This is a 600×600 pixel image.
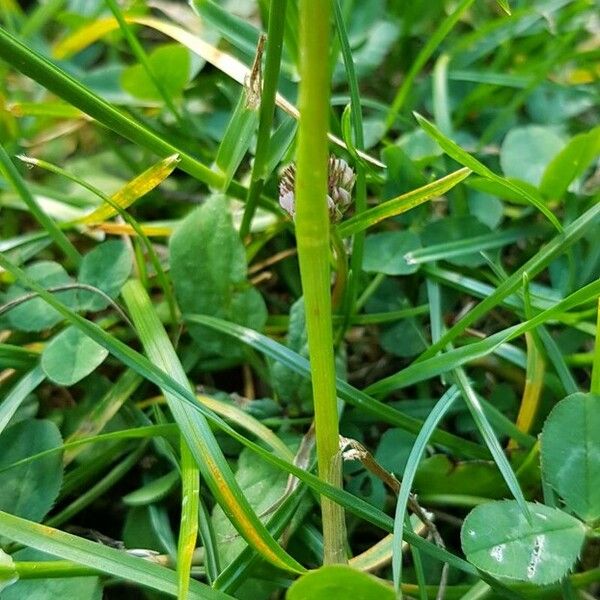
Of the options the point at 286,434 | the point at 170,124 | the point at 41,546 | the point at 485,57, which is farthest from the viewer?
the point at 485,57

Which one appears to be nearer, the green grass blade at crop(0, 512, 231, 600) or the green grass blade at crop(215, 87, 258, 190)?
the green grass blade at crop(0, 512, 231, 600)

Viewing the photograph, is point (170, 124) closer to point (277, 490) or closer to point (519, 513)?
point (277, 490)

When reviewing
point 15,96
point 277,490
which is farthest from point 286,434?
point 15,96

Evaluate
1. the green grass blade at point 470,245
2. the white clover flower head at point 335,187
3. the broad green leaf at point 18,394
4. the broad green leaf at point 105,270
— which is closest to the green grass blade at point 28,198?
the broad green leaf at point 105,270

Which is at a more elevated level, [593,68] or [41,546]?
[593,68]

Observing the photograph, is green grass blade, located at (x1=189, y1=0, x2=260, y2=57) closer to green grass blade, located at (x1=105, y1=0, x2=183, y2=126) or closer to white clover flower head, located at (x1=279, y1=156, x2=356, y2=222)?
green grass blade, located at (x1=105, y1=0, x2=183, y2=126)

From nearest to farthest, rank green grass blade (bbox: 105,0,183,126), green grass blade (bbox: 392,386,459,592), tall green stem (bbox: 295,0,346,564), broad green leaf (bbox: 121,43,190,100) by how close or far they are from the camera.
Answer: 1. tall green stem (bbox: 295,0,346,564)
2. green grass blade (bbox: 392,386,459,592)
3. green grass blade (bbox: 105,0,183,126)
4. broad green leaf (bbox: 121,43,190,100)

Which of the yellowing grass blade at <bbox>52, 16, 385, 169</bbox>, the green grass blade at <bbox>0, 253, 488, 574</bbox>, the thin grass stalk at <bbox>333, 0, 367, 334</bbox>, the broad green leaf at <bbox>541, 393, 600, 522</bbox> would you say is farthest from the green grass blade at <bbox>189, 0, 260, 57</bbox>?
the broad green leaf at <bbox>541, 393, 600, 522</bbox>

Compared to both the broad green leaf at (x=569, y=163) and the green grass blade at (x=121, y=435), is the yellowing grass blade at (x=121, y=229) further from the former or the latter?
the broad green leaf at (x=569, y=163)
